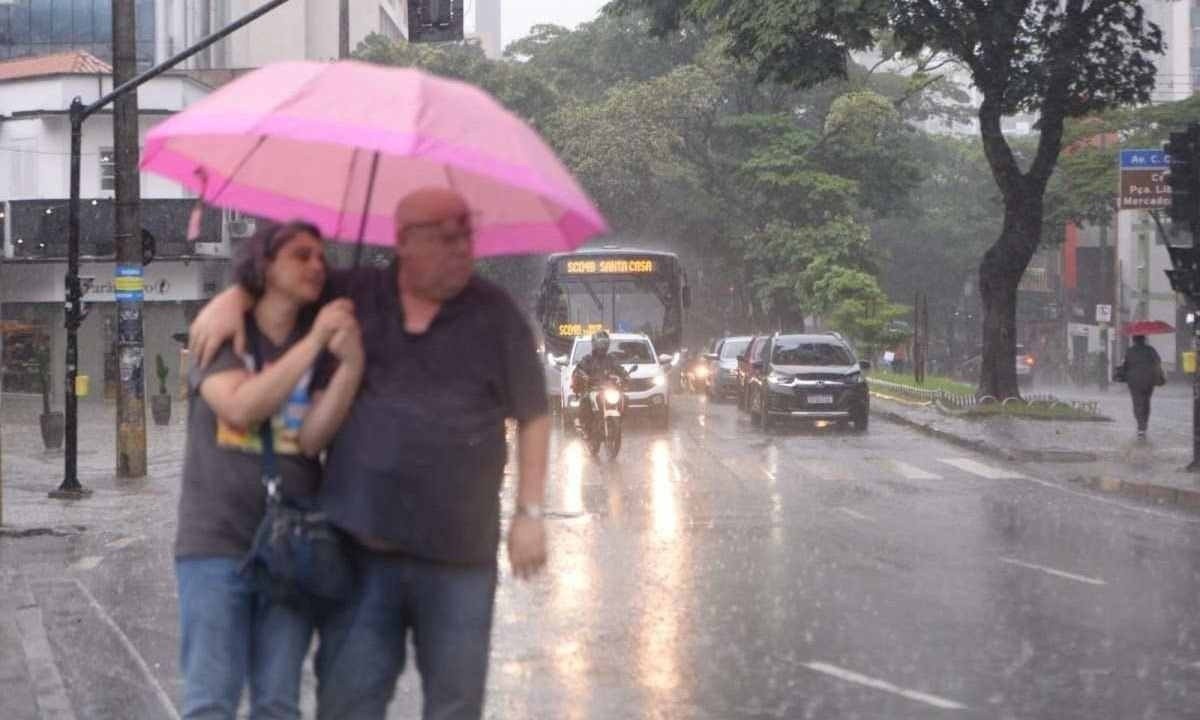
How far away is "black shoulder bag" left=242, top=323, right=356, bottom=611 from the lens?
4.68 m

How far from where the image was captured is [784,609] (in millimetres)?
11016

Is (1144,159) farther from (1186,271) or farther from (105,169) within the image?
(105,169)

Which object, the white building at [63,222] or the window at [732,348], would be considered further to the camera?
the window at [732,348]

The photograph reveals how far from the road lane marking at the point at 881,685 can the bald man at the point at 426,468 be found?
3.89m

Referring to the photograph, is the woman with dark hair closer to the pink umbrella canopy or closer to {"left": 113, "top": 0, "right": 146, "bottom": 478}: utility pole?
the pink umbrella canopy

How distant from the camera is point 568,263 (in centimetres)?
3822

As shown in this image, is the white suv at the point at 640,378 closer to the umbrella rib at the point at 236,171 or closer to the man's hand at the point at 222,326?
the umbrella rib at the point at 236,171

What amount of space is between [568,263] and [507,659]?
1144 inches

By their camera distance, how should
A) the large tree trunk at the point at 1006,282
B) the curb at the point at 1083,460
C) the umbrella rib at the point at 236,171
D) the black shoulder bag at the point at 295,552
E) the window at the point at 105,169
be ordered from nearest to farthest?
1. the black shoulder bag at the point at 295,552
2. the umbrella rib at the point at 236,171
3. the curb at the point at 1083,460
4. the large tree trunk at the point at 1006,282
5. the window at the point at 105,169

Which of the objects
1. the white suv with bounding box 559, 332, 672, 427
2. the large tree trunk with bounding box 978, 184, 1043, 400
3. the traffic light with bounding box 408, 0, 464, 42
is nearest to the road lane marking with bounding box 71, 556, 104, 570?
the traffic light with bounding box 408, 0, 464, 42

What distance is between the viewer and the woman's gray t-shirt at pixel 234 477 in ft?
15.8

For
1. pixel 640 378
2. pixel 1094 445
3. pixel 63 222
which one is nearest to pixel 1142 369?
pixel 1094 445

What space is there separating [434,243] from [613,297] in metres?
34.2

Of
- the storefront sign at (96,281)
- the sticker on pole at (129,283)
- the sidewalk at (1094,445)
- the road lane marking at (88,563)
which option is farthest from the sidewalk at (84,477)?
the sidewalk at (1094,445)
